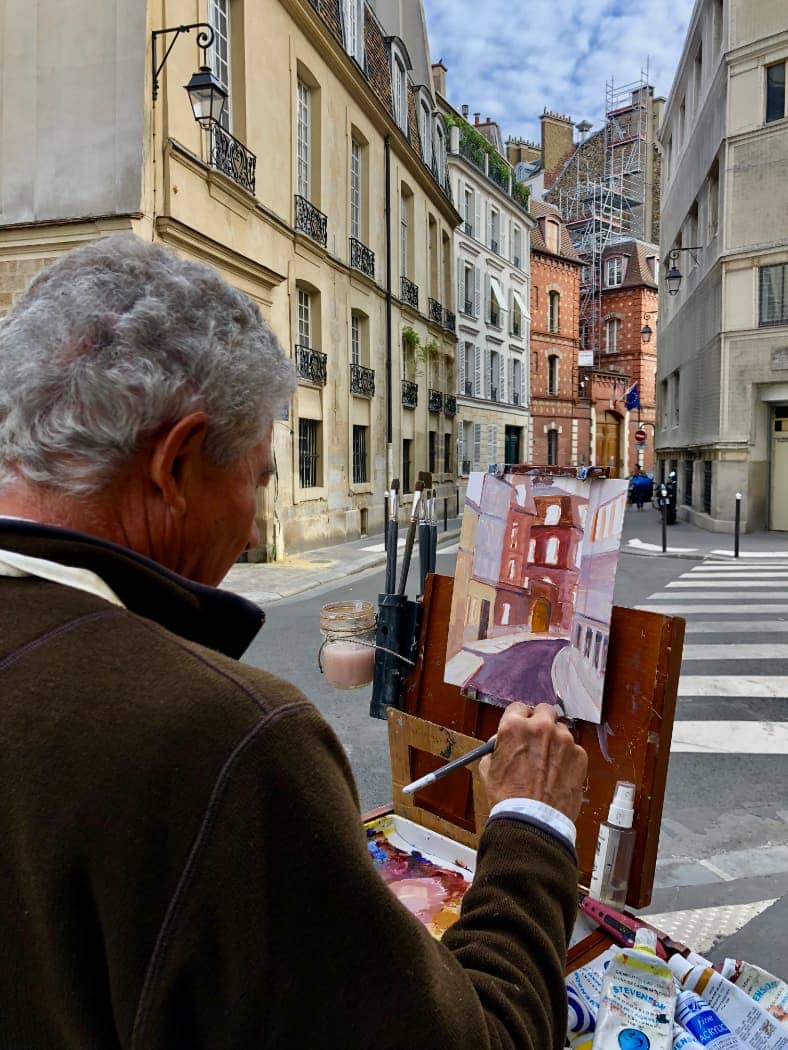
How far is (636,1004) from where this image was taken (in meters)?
1.78

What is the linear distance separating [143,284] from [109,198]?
1148 cm

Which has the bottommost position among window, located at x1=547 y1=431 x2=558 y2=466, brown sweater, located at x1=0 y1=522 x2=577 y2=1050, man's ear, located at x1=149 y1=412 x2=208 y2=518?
brown sweater, located at x1=0 y1=522 x2=577 y2=1050

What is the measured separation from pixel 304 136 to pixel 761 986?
18.1m

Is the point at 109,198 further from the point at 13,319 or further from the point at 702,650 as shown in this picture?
the point at 13,319

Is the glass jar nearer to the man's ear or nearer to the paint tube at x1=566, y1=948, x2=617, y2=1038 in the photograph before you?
the paint tube at x1=566, y1=948, x2=617, y2=1038

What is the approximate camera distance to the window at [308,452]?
16.8 m

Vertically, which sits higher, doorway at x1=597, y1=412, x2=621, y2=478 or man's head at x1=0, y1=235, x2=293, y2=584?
doorway at x1=597, y1=412, x2=621, y2=478

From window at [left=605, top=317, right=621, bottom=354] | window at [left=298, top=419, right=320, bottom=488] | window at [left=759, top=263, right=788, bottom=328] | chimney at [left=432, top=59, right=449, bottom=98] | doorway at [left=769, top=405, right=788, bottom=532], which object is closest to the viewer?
window at [left=298, top=419, right=320, bottom=488]

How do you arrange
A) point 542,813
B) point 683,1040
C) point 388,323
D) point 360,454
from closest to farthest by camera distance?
1. point 542,813
2. point 683,1040
3. point 360,454
4. point 388,323

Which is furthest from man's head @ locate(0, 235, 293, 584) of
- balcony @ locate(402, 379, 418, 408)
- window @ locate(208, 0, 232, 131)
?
balcony @ locate(402, 379, 418, 408)

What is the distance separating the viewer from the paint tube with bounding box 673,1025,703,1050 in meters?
1.71

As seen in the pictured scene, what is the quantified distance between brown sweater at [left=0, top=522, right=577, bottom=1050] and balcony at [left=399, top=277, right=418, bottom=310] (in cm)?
2288

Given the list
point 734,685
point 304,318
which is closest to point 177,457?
point 734,685

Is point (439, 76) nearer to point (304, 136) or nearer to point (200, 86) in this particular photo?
point (304, 136)
